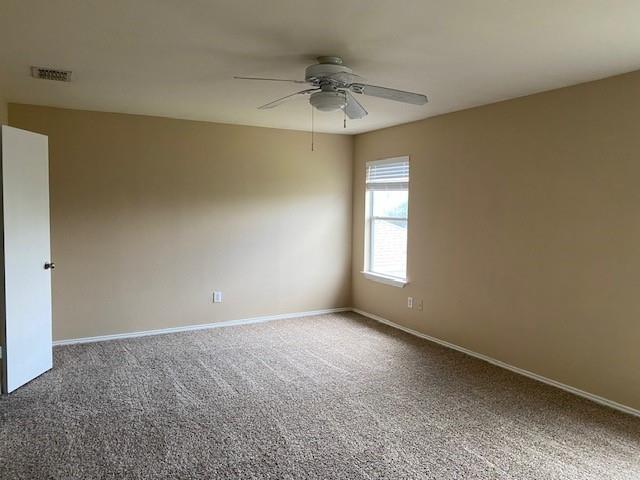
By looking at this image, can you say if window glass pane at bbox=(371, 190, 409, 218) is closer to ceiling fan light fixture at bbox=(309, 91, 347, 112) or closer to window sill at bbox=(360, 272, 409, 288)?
window sill at bbox=(360, 272, 409, 288)

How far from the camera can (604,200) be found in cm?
340

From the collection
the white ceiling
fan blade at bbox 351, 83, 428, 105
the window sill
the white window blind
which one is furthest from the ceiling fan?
the window sill

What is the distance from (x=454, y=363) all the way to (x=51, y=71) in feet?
13.1

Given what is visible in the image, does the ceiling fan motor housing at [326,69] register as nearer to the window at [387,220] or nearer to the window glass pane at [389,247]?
the window at [387,220]

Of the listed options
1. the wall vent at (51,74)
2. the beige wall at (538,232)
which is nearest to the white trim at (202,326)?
the beige wall at (538,232)

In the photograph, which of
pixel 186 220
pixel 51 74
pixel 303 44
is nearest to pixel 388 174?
pixel 186 220

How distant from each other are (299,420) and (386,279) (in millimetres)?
2829

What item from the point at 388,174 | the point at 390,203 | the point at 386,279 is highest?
the point at 388,174

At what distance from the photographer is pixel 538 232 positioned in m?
3.89

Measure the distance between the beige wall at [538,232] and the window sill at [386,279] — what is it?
0.52 feet

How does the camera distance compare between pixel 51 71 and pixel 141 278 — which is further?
pixel 141 278

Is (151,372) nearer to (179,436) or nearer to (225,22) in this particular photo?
(179,436)

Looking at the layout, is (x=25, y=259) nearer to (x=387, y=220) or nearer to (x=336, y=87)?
(x=336, y=87)

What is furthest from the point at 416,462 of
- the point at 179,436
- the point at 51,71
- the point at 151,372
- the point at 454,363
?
the point at 51,71
